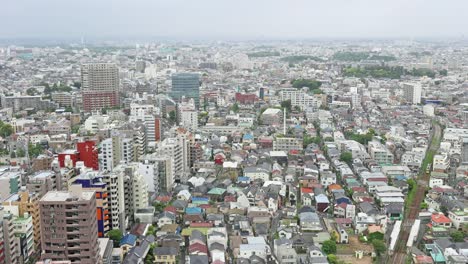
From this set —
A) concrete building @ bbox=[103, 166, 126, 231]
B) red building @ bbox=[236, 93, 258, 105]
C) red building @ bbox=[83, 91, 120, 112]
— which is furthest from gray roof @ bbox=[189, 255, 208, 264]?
red building @ bbox=[236, 93, 258, 105]

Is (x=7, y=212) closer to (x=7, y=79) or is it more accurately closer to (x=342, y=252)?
(x=342, y=252)

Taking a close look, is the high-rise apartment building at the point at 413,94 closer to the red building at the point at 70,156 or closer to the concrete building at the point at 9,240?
the red building at the point at 70,156

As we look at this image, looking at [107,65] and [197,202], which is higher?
[107,65]

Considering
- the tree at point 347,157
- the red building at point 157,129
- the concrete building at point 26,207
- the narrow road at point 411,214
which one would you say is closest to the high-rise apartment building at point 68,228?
the concrete building at point 26,207

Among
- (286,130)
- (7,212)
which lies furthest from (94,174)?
(286,130)

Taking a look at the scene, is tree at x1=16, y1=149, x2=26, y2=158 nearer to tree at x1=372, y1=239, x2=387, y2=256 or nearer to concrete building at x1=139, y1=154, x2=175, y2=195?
concrete building at x1=139, y1=154, x2=175, y2=195
